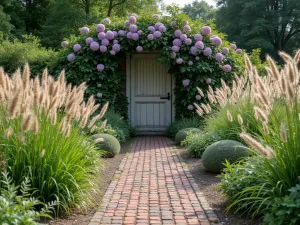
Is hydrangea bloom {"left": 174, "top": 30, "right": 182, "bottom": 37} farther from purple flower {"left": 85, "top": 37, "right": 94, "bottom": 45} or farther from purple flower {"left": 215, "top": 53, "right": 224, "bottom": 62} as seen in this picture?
purple flower {"left": 85, "top": 37, "right": 94, "bottom": 45}

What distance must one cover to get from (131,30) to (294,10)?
66.3 feet

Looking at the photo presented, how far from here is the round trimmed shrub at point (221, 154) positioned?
212 inches

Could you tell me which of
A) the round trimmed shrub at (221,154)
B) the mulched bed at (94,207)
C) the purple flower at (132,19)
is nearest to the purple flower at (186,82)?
the purple flower at (132,19)

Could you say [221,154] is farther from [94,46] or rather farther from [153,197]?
[94,46]

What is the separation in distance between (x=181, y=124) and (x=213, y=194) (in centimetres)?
558

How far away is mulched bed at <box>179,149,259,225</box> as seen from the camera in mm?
3543

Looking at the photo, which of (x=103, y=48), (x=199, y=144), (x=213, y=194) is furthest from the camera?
(x=103, y=48)

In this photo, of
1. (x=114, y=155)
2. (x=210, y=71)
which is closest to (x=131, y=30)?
(x=210, y=71)

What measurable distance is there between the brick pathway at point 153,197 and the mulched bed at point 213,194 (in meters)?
0.08

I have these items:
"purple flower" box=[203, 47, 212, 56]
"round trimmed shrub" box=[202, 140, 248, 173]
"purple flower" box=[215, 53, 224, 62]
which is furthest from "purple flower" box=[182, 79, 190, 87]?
"round trimmed shrub" box=[202, 140, 248, 173]

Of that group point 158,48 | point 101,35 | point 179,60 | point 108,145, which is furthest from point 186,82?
point 108,145

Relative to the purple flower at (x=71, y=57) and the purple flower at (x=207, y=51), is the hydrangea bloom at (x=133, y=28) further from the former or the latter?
the purple flower at (x=207, y=51)

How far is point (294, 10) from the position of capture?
2692cm

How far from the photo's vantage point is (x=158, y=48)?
10.8 metres
